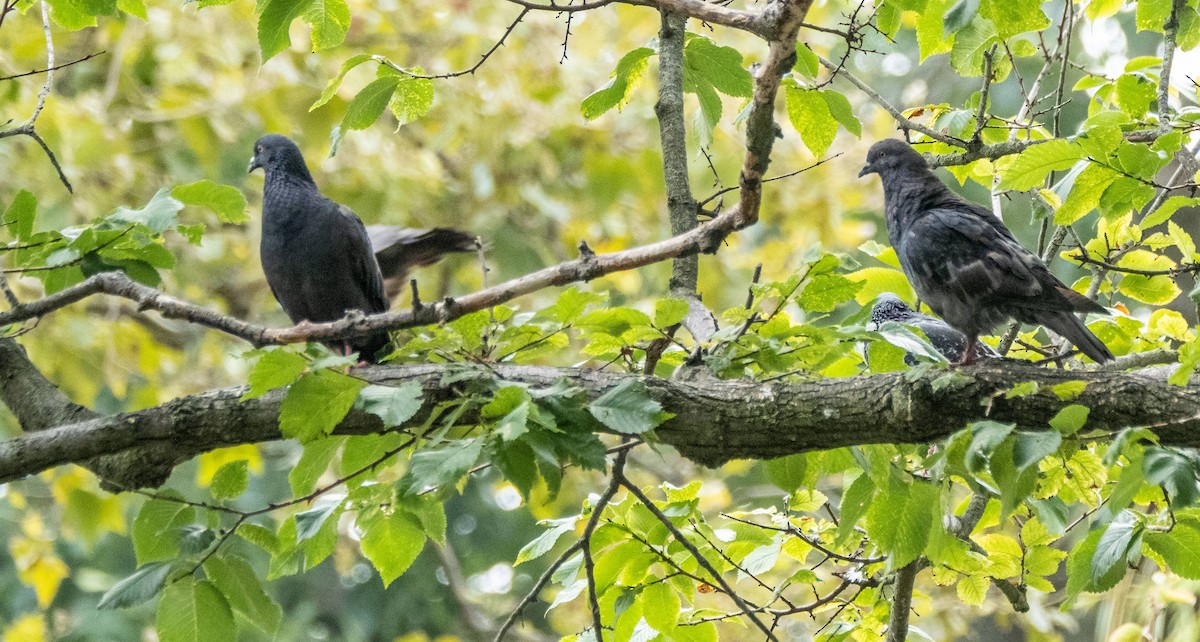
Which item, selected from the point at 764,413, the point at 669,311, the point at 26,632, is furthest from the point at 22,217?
the point at 26,632

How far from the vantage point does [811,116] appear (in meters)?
2.50

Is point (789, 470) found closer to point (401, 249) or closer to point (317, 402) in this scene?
point (317, 402)

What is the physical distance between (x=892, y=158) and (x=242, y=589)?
9.70ft

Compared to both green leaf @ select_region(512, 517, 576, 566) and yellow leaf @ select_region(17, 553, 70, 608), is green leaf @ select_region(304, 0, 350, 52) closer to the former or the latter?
green leaf @ select_region(512, 517, 576, 566)

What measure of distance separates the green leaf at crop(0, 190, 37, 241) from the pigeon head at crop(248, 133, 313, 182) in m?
2.10

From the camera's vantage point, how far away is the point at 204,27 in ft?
23.8

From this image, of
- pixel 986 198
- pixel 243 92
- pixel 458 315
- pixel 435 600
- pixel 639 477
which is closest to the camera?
pixel 458 315

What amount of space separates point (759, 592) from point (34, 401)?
4478mm

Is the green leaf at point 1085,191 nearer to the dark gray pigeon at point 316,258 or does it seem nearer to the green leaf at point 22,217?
the green leaf at point 22,217

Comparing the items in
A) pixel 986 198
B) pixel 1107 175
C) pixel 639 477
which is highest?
pixel 1107 175

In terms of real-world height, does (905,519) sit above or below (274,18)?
below

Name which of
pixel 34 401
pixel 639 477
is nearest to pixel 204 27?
pixel 639 477

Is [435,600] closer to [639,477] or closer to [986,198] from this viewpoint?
[639,477]

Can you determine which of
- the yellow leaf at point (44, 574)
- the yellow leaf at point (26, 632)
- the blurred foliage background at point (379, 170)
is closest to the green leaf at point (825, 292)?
the blurred foliage background at point (379, 170)
